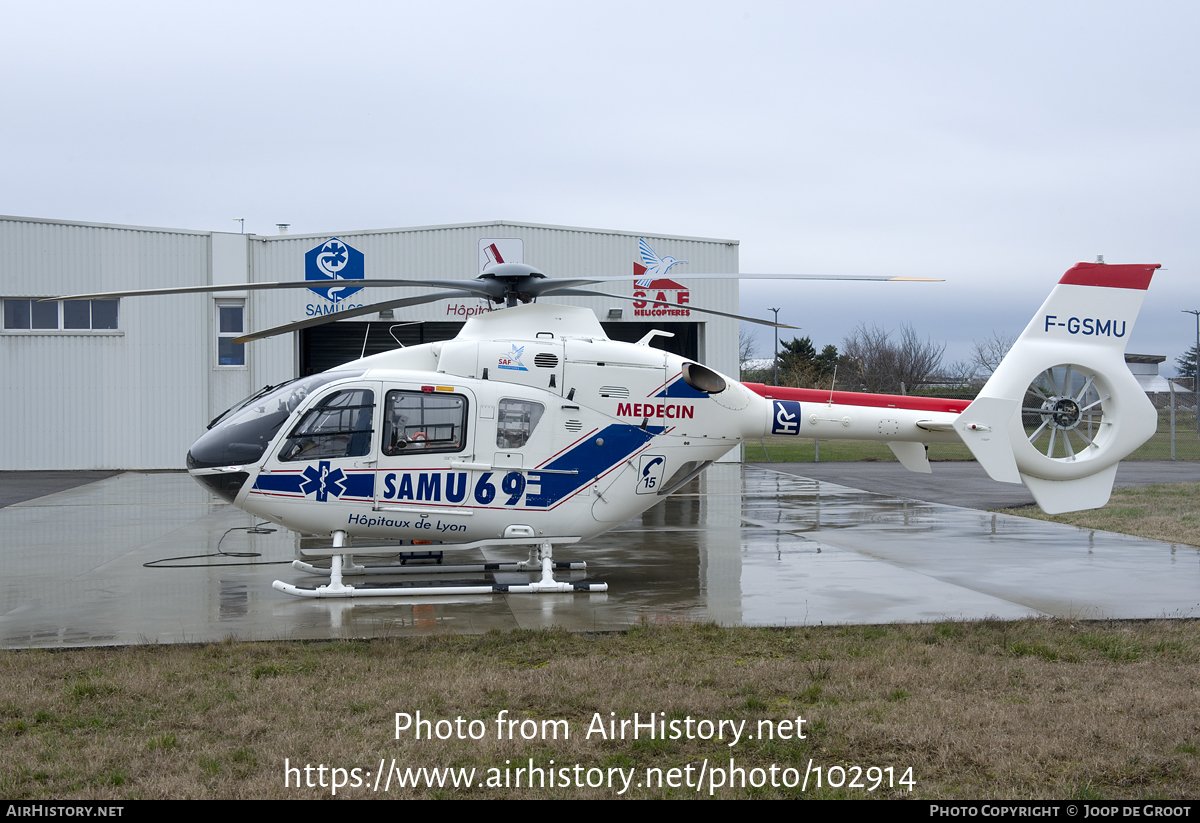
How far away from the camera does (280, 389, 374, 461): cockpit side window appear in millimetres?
9562

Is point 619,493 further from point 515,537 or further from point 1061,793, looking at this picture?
point 1061,793

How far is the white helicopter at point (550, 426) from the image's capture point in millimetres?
9570

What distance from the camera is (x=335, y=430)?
31.4 ft

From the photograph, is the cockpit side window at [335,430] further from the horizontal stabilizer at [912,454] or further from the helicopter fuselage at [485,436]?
the horizontal stabilizer at [912,454]

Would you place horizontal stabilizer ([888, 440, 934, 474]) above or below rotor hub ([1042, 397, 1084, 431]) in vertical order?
below

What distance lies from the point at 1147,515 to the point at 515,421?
1167 cm

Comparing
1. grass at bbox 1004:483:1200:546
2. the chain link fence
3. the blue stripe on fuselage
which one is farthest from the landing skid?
the chain link fence

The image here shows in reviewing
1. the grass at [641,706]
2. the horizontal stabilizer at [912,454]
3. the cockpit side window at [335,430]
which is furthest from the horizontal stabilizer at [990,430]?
the cockpit side window at [335,430]

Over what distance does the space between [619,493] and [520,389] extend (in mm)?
1493

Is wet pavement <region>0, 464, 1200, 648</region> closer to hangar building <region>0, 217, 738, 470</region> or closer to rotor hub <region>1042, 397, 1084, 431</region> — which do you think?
rotor hub <region>1042, 397, 1084, 431</region>

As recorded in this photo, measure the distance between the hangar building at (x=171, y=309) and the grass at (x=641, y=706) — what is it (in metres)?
20.8

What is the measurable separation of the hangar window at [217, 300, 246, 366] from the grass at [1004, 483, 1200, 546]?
2164cm
